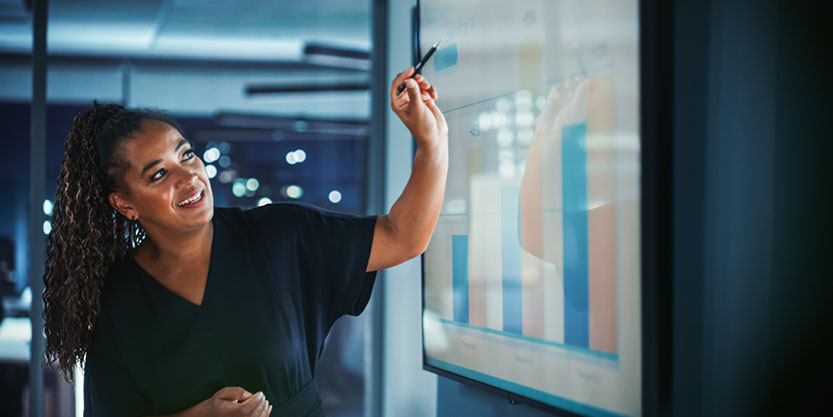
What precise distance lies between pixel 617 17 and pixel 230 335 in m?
1.06

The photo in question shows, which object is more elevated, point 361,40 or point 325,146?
point 361,40

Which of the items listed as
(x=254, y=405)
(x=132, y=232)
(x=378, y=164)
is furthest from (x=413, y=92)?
(x=378, y=164)

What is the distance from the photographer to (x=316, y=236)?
1427 mm

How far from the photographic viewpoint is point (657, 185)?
2.95 feet

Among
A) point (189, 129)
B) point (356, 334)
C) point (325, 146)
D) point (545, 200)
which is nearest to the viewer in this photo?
point (545, 200)

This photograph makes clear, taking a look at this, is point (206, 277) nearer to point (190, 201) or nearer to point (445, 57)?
point (190, 201)

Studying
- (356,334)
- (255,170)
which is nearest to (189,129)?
(255,170)

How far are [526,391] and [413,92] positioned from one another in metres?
0.65

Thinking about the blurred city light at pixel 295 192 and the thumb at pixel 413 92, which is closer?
the thumb at pixel 413 92

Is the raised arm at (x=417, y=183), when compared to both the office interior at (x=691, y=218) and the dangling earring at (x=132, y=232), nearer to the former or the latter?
the office interior at (x=691, y=218)

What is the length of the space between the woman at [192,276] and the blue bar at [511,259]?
15 centimetres

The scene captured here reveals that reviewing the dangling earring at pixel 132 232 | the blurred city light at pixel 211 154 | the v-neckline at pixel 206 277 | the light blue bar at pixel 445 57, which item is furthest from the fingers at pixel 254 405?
the blurred city light at pixel 211 154

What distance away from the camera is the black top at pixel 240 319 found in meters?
1.35

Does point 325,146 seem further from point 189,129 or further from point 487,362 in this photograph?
point 487,362
